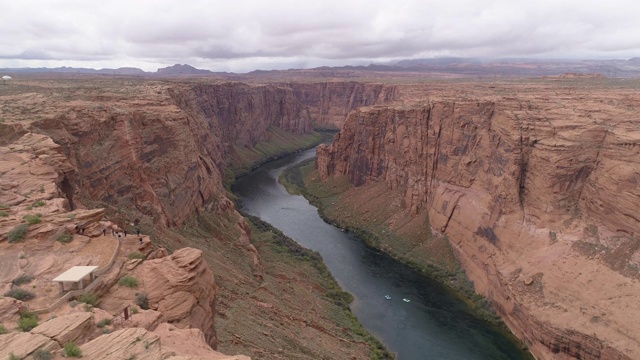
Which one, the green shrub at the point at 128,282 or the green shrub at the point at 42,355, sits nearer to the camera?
the green shrub at the point at 42,355

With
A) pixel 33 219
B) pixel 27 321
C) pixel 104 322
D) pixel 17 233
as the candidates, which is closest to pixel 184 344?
pixel 104 322

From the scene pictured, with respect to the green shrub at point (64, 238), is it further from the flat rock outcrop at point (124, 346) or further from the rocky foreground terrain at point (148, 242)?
the flat rock outcrop at point (124, 346)

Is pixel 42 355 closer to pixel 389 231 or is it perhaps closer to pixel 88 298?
pixel 88 298

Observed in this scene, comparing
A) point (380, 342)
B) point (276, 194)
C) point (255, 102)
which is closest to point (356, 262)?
point (380, 342)

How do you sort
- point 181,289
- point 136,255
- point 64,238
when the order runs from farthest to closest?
point 136,255 < point 64,238 < point 181,289

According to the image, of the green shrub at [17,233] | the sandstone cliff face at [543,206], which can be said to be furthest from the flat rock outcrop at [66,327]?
the sandstone cliff face at [543,206]

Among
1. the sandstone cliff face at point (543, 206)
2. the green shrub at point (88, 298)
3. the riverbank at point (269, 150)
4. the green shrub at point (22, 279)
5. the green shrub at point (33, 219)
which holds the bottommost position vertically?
the riverbank at point (269, 150)
